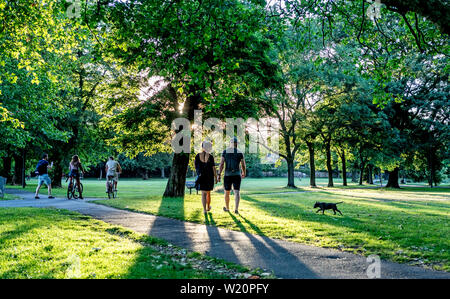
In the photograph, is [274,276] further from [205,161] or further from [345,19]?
[345,19]

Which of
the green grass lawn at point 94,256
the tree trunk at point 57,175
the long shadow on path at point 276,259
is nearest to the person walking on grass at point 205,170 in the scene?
the green grass lawn at point 94,256

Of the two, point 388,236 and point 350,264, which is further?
point 388,236

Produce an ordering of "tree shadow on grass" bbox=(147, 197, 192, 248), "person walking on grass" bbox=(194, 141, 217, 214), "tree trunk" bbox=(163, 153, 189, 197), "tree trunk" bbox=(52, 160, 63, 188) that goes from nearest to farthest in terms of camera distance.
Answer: "tree shadow on grass" bbox=(147, 197, 192, 248) → "person walking on grass" bbox=(194, 141, 217, 214) → "tree trunk" bbox=(163, 153, 189, 197) → "tree trunk" bbox=(52, 160, 63, 188)

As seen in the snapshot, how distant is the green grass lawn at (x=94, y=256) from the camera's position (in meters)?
3.84

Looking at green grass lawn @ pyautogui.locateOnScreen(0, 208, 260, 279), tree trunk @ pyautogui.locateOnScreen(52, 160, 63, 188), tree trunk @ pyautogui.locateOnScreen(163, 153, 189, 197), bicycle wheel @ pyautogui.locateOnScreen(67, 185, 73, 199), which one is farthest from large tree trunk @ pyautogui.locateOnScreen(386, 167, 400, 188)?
green grass lawn @ pyautogui.locateOnScreen(0, 208, 260, 279)

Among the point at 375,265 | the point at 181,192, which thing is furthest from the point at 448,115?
the point at 375,265

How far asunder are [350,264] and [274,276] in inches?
50.8

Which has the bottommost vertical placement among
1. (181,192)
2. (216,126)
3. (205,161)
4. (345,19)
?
(181,192)

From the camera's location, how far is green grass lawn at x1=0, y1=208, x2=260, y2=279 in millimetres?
3844

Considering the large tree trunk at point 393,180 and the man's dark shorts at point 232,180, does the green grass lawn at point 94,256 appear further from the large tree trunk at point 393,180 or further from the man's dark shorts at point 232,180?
the large tree trunk at point 393,180

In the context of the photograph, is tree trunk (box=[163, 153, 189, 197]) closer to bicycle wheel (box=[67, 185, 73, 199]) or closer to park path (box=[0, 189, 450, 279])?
bicycle wheel (box=[67, 185, 73, 199])

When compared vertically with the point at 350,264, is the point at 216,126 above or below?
above

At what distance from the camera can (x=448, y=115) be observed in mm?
30422

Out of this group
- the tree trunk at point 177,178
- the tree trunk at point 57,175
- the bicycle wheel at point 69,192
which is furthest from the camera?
the tree trunk at point 57,175
